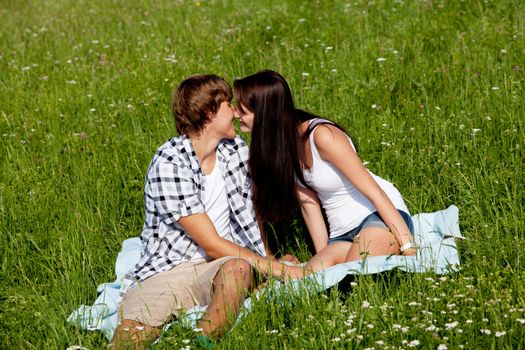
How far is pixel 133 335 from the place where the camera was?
13.6 ft

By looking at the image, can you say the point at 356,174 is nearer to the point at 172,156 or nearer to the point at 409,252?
the point at 409,252

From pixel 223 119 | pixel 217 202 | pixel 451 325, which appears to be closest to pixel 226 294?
pixel 217 202

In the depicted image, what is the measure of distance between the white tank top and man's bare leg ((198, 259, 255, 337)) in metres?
0.89

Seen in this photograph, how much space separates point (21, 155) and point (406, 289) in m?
3.67

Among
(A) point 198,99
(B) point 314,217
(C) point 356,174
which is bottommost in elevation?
(B) point 314,217

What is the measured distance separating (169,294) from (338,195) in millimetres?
1257

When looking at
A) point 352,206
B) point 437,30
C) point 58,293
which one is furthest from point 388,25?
point 58,293

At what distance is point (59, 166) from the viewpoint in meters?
6.26

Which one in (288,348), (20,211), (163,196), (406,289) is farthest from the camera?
(20,211)

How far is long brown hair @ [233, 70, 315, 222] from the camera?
4.83m

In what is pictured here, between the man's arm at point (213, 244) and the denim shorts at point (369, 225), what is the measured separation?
504 mm

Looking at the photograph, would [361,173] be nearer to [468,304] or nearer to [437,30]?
[468,304]

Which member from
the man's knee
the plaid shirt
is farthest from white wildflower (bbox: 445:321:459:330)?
the plaid shirt

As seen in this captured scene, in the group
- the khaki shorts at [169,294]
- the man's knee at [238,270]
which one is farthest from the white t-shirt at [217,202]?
the man's knee at [238,270]
